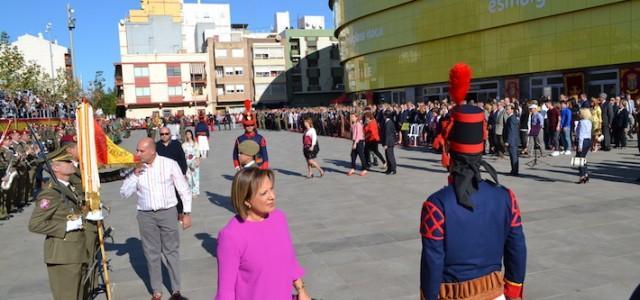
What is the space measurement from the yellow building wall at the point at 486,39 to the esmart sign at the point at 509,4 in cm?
7

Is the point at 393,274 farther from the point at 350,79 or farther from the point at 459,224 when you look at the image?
the point at 350,79

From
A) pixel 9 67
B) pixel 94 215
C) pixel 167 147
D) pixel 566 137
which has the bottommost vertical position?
pixel 566 137

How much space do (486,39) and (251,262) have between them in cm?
3313

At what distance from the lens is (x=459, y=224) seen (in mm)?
2367

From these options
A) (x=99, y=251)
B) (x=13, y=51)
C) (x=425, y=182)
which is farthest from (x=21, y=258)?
(x=13, y=51)

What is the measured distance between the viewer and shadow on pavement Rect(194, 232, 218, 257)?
22.5ft

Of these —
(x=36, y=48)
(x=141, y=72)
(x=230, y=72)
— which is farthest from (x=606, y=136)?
(x=36, y=48)

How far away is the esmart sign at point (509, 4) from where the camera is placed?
28.7 metres

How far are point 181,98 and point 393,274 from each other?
234ft

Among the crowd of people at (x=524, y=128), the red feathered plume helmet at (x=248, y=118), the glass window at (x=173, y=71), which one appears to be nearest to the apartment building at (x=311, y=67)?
the glass window at (x=173, y=71)

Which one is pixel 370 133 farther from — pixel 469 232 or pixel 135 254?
pixel 469 232

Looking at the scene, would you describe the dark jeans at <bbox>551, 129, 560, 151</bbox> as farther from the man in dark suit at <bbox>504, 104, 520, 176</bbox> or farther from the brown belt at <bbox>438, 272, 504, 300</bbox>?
the brown belt at <bbox>438, 272, 504, 300</bbox>

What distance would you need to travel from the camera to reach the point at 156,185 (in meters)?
4.93

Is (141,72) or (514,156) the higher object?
(141,72)
